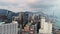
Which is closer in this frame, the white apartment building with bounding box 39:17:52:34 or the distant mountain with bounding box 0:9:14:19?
the distant mountain with bounding box 0:9:14:19

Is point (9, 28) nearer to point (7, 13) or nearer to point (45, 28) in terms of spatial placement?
point (7, 13)

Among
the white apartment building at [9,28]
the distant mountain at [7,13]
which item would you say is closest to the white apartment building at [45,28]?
the white apartment building at [9,28]

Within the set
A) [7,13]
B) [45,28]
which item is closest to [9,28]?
[7,13]

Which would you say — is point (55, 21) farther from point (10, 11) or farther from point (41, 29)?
point (10, 11)

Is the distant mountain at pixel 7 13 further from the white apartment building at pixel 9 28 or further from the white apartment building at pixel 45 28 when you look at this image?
the white apartment building at pixel 45 28

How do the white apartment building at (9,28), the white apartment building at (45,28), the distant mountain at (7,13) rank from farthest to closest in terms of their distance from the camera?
the white apartment building at (45,28)
the distant mountain at (7,13)
the white apartment building at (9,28)

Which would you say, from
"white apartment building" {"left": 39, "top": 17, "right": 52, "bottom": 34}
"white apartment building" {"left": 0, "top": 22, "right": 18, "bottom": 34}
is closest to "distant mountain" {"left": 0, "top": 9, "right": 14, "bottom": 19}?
"white apartment building" {"left": 0, "top": 22, "right": 18, "bottom": 34}

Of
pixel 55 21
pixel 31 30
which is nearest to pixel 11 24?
pixel 31 30

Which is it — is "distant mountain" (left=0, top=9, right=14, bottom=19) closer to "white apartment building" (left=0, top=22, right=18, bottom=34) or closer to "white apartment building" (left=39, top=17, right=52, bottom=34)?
"white apartment building" (left=0, top=22, right=18, bottom=34)
